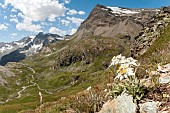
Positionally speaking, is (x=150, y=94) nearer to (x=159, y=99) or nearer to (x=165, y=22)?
(x=159, y=99)

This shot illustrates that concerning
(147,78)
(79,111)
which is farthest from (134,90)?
(79,111)

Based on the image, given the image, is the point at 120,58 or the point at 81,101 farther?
the point at 81,101

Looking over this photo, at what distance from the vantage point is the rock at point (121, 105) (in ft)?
31.2

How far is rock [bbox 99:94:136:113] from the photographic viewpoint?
9500 mm

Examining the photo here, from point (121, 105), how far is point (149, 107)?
97 cm

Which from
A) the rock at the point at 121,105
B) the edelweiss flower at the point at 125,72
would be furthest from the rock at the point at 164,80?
the rock at the point at 121,105

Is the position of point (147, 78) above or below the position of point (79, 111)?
above

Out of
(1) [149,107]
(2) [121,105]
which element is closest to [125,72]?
(2) [121,105]

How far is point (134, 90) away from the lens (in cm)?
977

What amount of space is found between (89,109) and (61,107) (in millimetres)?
5714

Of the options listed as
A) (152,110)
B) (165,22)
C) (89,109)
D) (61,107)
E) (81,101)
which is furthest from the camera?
(165,22)

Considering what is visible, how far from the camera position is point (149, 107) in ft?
30.4

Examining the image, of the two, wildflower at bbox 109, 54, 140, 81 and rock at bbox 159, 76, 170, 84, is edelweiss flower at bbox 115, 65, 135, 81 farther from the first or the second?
rock at bbox 159, 76, 170, 84

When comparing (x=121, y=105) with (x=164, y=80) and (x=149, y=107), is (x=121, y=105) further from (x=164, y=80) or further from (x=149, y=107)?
(x=164, y=80)
